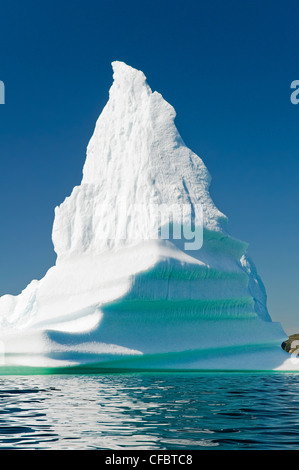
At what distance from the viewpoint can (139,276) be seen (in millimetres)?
21875

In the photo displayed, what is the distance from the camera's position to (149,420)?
25.8ft

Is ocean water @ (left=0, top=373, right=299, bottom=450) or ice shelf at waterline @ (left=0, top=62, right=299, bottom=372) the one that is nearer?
ocean water @ (left=0, top=373, right=299, bottom=450)

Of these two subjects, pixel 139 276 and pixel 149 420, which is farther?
pixel 139 276

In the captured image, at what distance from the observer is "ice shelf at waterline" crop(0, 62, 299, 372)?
833 inches

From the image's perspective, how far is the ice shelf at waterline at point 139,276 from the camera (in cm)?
2116

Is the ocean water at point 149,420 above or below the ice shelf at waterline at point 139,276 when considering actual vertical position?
below

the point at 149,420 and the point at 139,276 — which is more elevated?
the point at 139,276

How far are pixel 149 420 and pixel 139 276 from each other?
14054 mm

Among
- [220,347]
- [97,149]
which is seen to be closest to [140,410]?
[220,347]

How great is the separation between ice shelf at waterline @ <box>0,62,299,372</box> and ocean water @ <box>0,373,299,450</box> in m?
8.71

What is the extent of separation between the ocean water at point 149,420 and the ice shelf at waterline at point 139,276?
28.6ft

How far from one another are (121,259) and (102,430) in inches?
658

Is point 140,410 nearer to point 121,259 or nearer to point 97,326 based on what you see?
point 97,326

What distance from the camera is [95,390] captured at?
42.2 ft
